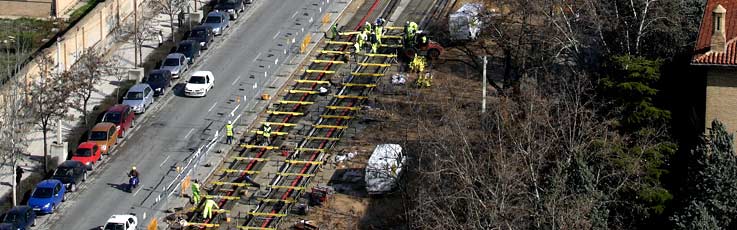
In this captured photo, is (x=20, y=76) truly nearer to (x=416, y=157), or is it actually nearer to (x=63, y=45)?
(x=63, y=45)

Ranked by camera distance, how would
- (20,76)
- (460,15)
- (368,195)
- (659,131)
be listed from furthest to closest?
1. (460,15)
2. (20,76)
3. (368,195)
4. (659,131)

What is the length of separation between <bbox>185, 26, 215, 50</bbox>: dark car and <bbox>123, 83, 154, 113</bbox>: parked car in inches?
302

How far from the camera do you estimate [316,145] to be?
90500 millimetres

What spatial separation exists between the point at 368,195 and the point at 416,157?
2976 millimetres

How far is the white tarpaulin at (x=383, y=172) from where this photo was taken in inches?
3322

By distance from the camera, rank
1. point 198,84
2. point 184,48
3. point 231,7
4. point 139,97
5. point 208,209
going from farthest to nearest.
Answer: point 231,7 → point 184,48 → point 198,84 → point 139,97 → point 208,209

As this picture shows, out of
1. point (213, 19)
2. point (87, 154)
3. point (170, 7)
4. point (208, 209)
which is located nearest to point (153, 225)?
point (208, 209)

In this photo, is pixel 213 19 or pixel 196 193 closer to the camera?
pixel 196 193

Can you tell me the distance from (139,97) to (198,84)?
11.2 ft

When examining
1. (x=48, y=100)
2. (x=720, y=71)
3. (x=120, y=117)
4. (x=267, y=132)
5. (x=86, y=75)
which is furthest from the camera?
(x=86, y=75)

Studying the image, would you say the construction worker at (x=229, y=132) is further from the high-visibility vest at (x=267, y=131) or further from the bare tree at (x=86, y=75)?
the bare tree at (x=86, y=75)

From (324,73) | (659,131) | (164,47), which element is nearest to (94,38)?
(164,47)

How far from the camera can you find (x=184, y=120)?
308 ft

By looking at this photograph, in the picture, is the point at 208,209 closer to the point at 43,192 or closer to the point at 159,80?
the point at 43,192
